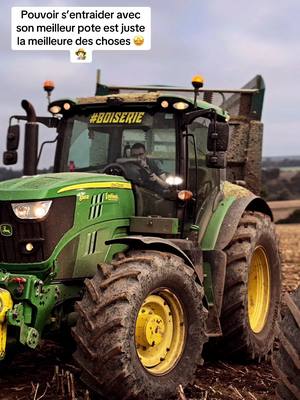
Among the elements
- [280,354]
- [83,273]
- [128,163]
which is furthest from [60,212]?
[280,354]

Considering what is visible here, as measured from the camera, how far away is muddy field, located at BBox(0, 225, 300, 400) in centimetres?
507

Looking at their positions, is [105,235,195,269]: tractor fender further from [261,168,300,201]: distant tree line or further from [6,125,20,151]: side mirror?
[261,168,300,201]: distant tree line

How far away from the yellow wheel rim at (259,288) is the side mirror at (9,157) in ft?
8.54

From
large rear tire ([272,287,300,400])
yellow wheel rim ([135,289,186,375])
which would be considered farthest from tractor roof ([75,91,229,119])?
large rear tire ([272,287,300,400])

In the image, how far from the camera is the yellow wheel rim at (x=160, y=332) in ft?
16.8

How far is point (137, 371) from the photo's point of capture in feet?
15.7

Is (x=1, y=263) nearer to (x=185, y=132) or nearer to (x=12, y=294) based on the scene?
(x=12, y=294)

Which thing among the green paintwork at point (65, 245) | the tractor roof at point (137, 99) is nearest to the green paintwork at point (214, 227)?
the green paintwork at point (65, 245)

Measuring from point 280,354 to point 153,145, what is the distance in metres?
2.87

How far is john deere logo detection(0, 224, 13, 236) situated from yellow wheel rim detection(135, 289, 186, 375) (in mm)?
1164

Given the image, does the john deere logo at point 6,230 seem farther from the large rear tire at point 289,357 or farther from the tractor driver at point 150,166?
the large rear tire at point 289,357

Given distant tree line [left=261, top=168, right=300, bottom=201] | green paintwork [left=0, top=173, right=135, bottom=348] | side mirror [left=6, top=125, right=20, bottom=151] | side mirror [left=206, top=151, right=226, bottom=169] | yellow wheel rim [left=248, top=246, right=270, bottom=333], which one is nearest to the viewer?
green paintwork [left=0, top=173, right=135, bottom=348]

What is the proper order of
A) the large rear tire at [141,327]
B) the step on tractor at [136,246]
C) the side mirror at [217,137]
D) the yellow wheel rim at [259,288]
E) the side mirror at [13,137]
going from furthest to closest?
the yellow wheel rim at [259,288]
the side mirror at [13,137]
the side mirror at [217,137]
the step on tractor at [136,246]
the large rear tire at [141,327]

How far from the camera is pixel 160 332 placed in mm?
5281
